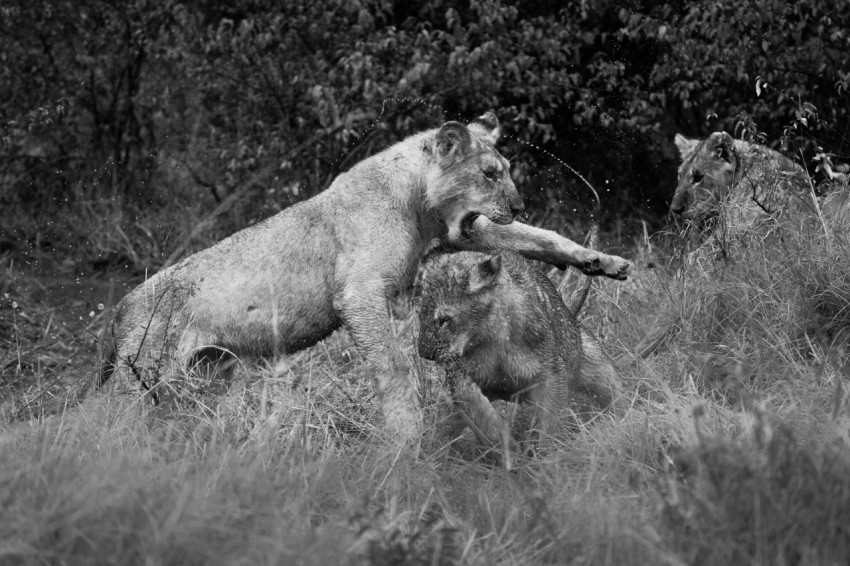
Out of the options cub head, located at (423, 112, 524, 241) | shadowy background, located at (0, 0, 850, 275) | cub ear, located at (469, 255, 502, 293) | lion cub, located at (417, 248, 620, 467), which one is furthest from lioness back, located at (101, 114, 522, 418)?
shadowy background, located at (0, 0, 850, 275)

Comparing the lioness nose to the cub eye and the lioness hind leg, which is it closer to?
the cub eye

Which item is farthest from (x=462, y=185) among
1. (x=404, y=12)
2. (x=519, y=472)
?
(x=404, y=12)

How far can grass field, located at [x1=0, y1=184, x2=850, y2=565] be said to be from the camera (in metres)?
4.16

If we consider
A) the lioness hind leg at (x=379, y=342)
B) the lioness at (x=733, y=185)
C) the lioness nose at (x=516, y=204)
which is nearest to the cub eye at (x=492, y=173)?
the lioness nose at (x=516, y=204)

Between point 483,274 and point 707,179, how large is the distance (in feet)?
11.7

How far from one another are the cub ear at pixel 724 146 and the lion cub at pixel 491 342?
2.94 m

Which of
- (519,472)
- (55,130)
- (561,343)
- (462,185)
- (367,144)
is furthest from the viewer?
(55,130)

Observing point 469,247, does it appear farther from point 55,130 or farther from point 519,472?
point 55,130

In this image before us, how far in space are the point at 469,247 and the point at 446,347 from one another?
123cm

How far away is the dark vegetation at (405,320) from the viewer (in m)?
4.32

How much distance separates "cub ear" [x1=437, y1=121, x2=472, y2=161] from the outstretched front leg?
0.45 meters

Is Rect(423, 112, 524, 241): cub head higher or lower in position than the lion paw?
higher

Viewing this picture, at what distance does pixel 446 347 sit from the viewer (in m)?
6.07

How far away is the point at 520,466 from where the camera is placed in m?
5.85
